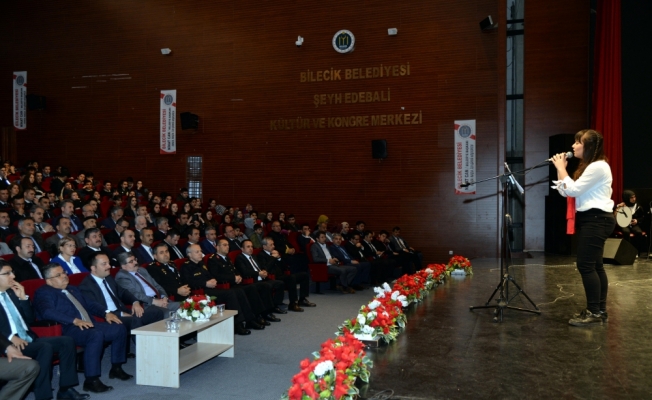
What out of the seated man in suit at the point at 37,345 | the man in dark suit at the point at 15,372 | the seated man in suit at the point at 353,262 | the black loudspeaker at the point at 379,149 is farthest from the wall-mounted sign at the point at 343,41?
the man in dark suit at the point at 15,372

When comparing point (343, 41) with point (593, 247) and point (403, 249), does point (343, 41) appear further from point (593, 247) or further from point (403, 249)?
point (593, 247)

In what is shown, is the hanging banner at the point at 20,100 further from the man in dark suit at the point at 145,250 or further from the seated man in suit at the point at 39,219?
the man in dark suit at the point at 145,250

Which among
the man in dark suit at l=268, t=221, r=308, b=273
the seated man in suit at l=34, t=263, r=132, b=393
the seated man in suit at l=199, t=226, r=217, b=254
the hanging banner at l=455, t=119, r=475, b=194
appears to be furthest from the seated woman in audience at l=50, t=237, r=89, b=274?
the hanging banner at l=455, t=119, r=475, b=194

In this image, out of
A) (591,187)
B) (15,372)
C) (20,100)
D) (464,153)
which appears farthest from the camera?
(20,100)

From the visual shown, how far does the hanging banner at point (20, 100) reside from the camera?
13625 mm

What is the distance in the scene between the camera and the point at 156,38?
1291 centimetres

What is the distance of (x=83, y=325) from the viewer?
4031 millimetres

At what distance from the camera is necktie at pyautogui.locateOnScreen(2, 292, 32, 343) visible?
362cm

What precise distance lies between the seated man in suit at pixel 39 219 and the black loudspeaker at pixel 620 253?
721 centimetres

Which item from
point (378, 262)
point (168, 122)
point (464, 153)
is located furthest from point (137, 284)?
point (168, 122)

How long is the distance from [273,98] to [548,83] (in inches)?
218

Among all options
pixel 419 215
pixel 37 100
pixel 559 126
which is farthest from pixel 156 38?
pixel 559 126

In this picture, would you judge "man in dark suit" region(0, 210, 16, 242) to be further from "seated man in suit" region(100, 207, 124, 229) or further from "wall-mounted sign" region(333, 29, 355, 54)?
"wall-mounted sign" region(333, 29, 355, 54)

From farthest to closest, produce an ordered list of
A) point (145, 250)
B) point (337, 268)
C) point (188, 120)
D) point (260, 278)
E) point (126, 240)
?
1. point (188, 120)
2. point (337, 268)
3. point (260, 278)
4. point (145, 250)
5. point (126, 240)
